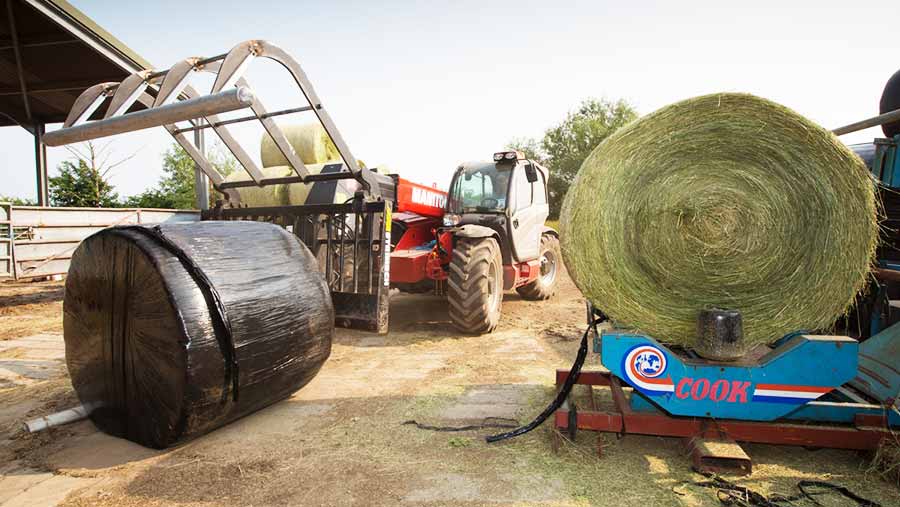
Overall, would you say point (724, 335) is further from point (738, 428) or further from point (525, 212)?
point (525, 212)

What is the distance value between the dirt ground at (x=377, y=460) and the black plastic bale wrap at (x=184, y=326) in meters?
0.24

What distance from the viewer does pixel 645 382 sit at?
2.74 m

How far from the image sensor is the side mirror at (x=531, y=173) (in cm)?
709

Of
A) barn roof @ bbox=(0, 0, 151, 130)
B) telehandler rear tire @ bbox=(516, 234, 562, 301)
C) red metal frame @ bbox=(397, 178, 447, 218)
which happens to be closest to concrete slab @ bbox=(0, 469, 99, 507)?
red metal frame @ bbox=(397, 178, 447, 218)

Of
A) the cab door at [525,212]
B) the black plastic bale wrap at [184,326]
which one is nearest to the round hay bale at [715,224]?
the black plastic bale wrap at [184,326]

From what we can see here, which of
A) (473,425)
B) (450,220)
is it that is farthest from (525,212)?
(473,425)

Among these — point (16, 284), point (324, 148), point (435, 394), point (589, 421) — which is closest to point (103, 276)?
point (435, 394)

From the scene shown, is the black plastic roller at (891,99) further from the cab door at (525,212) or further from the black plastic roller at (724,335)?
the cab door at (525,212)

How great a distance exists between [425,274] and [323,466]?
3.50 m

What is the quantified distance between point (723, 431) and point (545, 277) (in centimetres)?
642

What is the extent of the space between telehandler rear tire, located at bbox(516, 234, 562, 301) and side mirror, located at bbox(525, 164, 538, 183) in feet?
6.10

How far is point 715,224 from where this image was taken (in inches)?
109

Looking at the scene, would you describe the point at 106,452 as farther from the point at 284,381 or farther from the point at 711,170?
the point at 711,170

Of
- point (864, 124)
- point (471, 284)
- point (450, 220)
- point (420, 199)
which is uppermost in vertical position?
point (864, 124)
